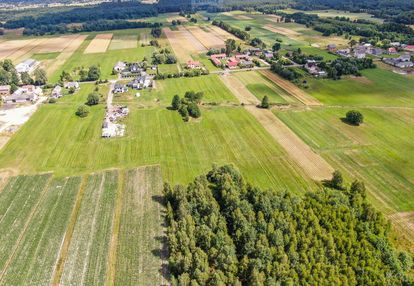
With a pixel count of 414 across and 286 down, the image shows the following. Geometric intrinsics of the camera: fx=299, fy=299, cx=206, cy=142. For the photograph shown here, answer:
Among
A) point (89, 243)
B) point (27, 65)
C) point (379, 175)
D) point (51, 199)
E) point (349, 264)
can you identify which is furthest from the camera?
point (27, 65)

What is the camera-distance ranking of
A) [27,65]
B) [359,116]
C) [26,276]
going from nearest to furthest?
[26,276] → [359,116] → [27,65]

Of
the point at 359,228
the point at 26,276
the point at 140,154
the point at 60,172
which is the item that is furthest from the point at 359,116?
the point at 26,276

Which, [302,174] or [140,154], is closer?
[302,174]

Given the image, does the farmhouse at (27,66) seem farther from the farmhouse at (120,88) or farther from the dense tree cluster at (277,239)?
A: the dense tree cluster at (277,239)

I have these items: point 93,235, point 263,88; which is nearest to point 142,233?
point 93,235

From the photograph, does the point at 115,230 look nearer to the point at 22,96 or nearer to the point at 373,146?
the point at 373,146

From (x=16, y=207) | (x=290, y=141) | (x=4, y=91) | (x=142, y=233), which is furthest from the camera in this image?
(x=4, y=91)

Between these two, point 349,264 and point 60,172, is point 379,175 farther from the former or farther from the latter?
point 60,172
